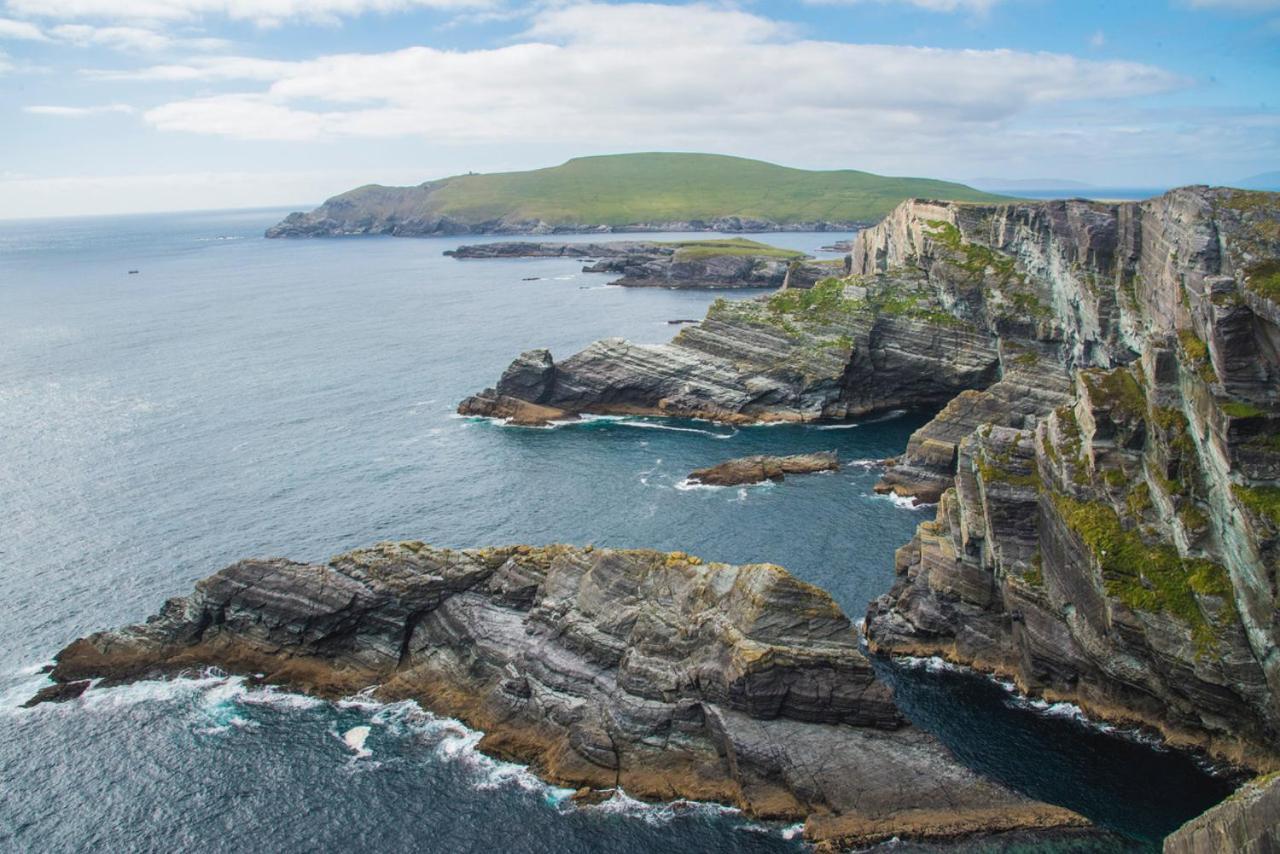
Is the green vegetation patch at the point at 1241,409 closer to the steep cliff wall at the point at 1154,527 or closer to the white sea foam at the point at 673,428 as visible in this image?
the steep cliff wall at the point at 1154,527

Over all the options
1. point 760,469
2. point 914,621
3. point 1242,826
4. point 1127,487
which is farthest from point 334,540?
point 1242,826

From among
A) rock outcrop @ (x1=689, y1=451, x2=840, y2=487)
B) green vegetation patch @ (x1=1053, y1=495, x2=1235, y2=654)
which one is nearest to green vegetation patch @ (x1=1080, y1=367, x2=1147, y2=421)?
green vegetation patch @ (x1=1053, y1=495, x2=1235, y2=654)

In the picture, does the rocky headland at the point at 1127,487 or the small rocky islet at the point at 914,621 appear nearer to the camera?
the rocky headland at the point at 1127,487

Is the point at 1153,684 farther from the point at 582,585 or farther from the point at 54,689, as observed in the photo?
the point at 54,689

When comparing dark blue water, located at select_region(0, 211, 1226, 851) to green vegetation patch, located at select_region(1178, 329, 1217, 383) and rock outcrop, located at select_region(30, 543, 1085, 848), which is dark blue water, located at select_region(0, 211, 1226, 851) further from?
green vegetation patch, located at select_region(1178, 329, 1217, 383)

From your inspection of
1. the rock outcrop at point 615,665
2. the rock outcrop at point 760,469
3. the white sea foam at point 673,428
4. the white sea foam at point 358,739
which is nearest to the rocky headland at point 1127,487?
the rock outcrop at point 760,469

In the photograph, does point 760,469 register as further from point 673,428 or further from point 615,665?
point 615,665
